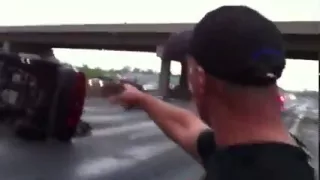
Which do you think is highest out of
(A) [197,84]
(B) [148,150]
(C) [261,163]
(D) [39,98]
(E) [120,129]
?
(A) [197,84]

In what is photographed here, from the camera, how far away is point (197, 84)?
79.7 inches

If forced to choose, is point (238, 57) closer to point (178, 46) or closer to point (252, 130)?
point (252, 130)

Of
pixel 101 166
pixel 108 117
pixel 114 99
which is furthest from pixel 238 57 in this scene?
pixel 108 117

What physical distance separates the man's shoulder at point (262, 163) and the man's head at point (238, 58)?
0.38 ft

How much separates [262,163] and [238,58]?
280mm

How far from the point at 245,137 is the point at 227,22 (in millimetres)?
312

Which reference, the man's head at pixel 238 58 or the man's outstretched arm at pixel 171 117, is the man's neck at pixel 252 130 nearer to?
the man's head at pixel 238 58

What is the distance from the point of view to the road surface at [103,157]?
6.00 meters

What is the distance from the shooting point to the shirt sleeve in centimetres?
231

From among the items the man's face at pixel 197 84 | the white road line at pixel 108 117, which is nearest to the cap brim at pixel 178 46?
the man's face at pixel 197 84

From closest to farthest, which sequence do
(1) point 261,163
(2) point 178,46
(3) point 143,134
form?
(1) point 261,163, (2) point 178,46, (3) point 143,134

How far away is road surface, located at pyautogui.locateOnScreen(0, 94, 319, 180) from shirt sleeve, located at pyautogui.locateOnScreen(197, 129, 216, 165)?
7.35ft

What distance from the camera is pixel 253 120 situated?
194 centimetres

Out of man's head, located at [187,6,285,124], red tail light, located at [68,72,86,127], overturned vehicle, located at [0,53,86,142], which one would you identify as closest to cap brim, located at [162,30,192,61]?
man's head, located at [187,6,285,124]
